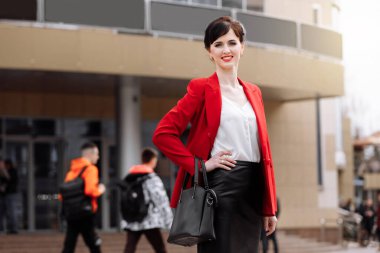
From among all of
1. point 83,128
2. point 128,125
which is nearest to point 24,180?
point 83,128

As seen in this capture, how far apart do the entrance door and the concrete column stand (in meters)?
2.47

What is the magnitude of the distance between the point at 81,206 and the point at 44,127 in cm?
1142

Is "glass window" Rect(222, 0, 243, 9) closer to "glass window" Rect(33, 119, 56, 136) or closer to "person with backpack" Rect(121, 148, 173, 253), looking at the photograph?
"glass window" Rect(33, 119, 56, 136)

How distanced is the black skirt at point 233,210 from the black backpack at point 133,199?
21.2 ft

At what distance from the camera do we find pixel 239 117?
170 inches

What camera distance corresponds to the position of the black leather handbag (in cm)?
407

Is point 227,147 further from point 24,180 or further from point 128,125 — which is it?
point 24,180

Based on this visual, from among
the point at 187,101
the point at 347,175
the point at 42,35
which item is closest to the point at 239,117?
the point at 187,101

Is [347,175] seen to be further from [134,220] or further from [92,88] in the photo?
[134,220]

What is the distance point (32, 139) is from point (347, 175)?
29697mm

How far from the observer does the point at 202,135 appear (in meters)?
4.30

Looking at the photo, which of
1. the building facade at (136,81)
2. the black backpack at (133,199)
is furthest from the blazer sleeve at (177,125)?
the building facade at (136,81)

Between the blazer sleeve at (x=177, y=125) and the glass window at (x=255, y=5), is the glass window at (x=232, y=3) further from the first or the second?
the blazer sleeve at (x=177, y=125)

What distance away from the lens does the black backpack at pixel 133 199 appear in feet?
35.1
